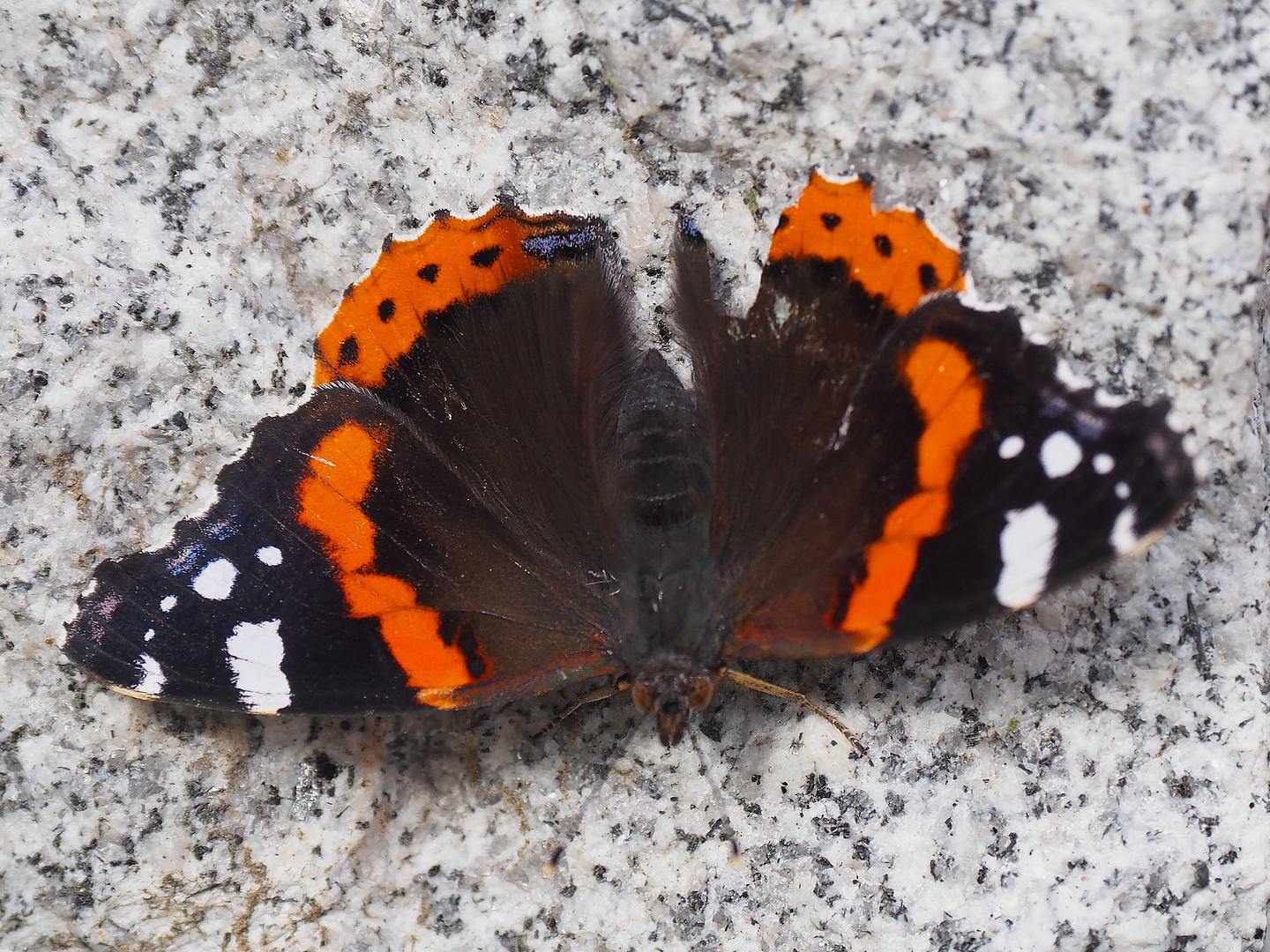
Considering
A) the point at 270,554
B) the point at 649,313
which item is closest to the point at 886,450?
the point at 649,313

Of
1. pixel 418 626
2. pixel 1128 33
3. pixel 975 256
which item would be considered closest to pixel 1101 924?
pixel 975 256

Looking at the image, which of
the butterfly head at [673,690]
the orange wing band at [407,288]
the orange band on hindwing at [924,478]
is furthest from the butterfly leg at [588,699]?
the orange wing band at [407,288]

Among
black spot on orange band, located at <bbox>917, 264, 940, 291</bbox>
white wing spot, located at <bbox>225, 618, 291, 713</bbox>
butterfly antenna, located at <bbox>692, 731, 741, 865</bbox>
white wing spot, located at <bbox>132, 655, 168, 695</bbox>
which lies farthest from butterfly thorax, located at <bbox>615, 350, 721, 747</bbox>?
white wing spot, located at <bbox>132, 655, 168, 695</bbox>

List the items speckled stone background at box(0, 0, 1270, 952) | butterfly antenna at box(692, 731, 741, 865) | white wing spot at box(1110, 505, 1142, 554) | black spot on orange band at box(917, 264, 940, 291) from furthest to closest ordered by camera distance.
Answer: butterfly antenna at box(692, 731, 741, 865)
speckled stone background at box(0, 0, 1270, 952)
black spot on orange band at box(917, 264, 940, 291)
white wing spot at box(1110, 505, 1142, 554)

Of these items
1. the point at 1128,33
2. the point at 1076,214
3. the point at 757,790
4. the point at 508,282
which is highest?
the point at 1128,33

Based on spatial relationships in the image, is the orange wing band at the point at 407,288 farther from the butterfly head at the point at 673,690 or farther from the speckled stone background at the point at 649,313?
the butterfly head at the point at 673,690

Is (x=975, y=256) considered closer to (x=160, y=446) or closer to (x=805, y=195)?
(x=805, y=195)

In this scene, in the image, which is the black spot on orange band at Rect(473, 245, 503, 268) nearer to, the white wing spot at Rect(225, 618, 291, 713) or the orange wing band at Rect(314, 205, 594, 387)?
the orange wing band at Rect(314, 205, 594, 387)

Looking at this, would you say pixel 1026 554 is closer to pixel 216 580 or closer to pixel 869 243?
pixel 869 243
